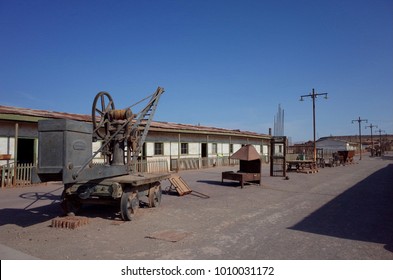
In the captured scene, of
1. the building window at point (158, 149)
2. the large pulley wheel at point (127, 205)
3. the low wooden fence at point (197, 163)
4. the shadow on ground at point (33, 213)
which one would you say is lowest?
the shadow on ground at point (33, 213)

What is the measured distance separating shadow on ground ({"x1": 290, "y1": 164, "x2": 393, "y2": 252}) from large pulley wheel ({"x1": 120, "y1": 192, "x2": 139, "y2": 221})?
12.6 feet

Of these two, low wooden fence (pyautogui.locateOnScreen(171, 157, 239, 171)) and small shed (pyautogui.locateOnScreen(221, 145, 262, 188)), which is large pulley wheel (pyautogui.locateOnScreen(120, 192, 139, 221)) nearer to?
small shed (pyautogui.locateOnScreen(221, 145, 262, 188))

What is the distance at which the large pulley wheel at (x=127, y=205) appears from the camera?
7.25 m

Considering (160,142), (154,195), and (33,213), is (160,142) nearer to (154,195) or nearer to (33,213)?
(154,195)

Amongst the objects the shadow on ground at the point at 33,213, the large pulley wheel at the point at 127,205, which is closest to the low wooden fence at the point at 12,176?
the shadow on ground at the point at 33,213

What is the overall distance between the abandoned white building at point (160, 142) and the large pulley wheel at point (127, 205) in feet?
24.9

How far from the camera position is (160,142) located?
2164cm

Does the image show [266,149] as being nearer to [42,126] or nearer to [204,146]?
[204,146]

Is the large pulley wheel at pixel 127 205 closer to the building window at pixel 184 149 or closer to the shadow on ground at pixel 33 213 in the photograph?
the shadow on ground at pixel 33 213

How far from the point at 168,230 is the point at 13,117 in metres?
10.6

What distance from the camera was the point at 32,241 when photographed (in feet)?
18.8

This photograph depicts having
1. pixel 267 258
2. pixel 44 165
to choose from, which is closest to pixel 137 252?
pixel 267 258

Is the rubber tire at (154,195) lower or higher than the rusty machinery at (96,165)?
lower
